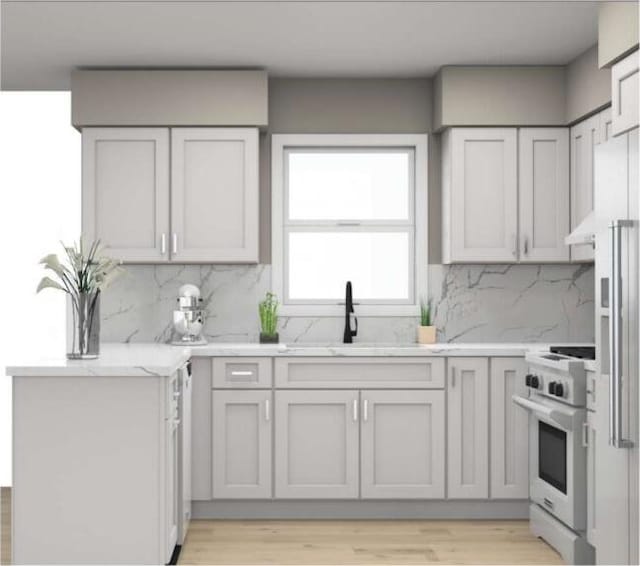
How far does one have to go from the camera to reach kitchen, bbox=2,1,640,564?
11.0ft

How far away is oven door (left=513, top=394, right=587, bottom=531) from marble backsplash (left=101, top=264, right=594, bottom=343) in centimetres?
86

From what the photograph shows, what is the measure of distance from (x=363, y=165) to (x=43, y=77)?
6.70ft

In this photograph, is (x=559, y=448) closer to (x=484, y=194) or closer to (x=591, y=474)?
(x=591, y=474)

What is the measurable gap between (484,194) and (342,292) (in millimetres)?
1088

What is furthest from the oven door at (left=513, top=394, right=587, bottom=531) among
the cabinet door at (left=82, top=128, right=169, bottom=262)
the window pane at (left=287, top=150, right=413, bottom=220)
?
the cabinet door at (left=82, top=128, right=169, bottom=262)

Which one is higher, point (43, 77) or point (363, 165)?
point (43, 77)

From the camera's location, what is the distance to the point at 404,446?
4648mm

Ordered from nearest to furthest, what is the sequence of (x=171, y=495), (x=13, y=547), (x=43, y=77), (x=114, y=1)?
(x=13, y=547)
(x=171, y=495)
(x=114, y=1)
(x=43, y=77)

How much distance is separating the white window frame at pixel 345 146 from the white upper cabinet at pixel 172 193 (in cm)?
34

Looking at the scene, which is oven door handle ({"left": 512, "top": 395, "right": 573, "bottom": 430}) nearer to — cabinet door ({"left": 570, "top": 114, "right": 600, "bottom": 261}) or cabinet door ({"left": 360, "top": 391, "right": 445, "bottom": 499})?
cabinet door ({"left": 360, "top": 391, "right": 445, "bottom": 499})

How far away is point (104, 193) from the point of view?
492cm

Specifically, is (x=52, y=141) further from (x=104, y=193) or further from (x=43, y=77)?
(x=104, y=193)

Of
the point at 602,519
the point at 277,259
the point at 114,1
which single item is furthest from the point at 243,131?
the point at 602,519

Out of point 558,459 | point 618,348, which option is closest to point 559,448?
point 558,459
